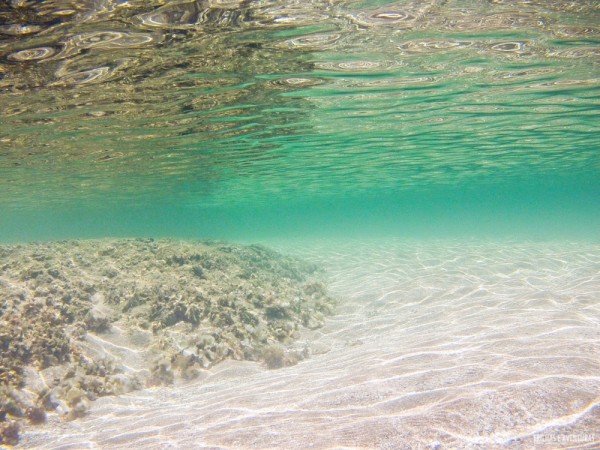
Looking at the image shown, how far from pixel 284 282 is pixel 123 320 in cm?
623

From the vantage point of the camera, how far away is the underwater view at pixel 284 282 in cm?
338

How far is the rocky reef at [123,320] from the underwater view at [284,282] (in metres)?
0.05

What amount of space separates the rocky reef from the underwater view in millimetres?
50

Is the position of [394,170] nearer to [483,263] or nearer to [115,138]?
[483,263]

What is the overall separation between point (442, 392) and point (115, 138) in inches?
648

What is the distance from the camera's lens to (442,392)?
3.31m

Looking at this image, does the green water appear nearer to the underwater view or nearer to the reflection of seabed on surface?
the underwater view

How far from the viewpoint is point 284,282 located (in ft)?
43.8

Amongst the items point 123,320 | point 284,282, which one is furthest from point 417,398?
point 284,282

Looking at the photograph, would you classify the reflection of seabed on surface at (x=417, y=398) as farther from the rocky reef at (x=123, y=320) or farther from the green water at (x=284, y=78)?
the green water at (x=284, y=78)

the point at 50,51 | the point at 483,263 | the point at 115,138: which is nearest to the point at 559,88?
the point at 483,263

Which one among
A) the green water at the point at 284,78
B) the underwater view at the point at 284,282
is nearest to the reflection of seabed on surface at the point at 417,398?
the underwater view at the point at 284,282

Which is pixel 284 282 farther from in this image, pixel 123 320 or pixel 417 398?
pixel 417 398

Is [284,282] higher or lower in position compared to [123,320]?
lower
